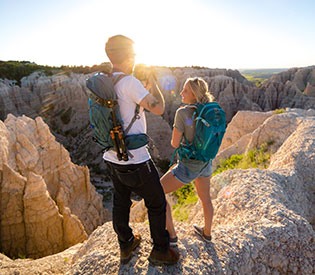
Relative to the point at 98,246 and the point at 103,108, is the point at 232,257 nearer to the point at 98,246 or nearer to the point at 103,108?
the point at 98,246

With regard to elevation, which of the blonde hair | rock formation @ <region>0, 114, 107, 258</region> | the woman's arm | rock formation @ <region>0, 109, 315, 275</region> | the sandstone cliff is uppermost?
the blonde hair

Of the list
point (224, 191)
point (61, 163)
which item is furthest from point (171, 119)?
point (224, 191)

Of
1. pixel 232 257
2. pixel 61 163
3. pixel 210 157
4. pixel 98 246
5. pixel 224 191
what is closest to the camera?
pixel 210 157

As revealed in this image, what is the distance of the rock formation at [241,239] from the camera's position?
9.41 ft

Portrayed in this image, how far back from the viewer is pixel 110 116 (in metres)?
2.20

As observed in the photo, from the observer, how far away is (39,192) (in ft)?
28.0

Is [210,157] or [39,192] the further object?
[39,192]

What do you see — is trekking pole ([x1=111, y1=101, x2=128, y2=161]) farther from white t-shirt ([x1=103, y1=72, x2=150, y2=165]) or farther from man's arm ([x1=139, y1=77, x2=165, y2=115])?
man's arm ([x1=139, y1=77, x2=165, y2=115])

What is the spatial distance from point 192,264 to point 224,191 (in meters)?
2.14

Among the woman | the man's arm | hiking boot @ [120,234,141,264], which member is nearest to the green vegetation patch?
the woman

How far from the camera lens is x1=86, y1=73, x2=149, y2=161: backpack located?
2158 millimetres

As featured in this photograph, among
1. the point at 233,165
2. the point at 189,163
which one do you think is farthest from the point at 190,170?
the point at 233,165

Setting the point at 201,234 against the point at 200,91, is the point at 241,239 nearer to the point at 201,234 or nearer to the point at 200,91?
the point at 201,234

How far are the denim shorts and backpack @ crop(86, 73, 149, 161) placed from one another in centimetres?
71
